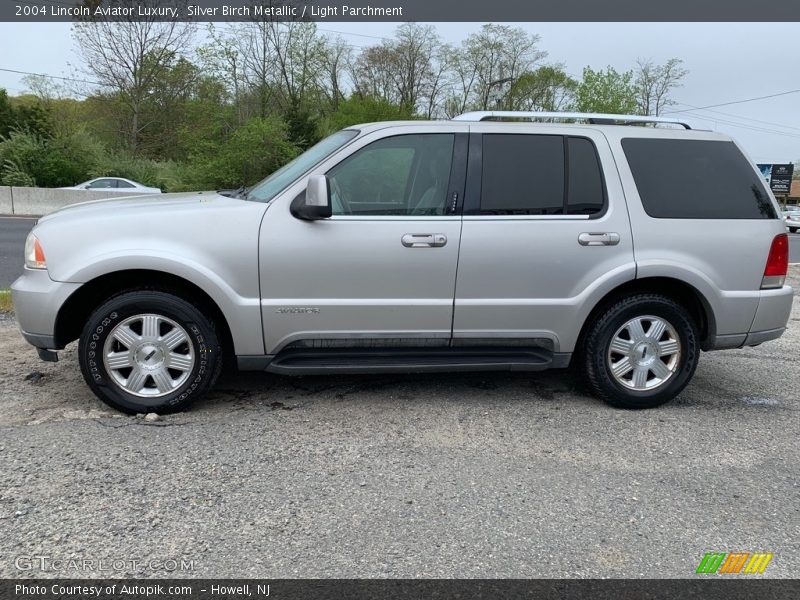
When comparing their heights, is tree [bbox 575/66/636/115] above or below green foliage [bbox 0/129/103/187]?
above

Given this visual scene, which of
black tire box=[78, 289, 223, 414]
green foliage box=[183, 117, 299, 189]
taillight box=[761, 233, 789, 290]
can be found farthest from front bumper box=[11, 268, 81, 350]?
green foliage box=[183, 117, 299, 189]

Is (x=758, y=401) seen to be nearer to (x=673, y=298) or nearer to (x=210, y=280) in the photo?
(x=673, y=298)

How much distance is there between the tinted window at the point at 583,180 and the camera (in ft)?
13.7

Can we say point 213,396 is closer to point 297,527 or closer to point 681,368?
point 297,527

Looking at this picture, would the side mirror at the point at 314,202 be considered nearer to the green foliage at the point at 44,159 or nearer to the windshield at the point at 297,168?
the windshield at the point at 297,168

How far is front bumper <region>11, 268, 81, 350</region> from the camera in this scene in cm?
372

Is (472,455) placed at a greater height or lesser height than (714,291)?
lesser

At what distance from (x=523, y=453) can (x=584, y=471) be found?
360 mm

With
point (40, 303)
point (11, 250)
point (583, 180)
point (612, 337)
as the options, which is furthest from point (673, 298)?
point (11, 250)

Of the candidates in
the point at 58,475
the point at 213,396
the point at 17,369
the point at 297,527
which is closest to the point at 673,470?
the point at 297,527

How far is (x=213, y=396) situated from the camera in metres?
4.32

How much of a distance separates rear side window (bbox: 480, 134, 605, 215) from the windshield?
982mm

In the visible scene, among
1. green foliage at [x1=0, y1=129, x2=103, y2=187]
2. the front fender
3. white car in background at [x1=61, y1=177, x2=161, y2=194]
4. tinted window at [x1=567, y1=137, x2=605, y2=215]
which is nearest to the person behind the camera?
the front fender

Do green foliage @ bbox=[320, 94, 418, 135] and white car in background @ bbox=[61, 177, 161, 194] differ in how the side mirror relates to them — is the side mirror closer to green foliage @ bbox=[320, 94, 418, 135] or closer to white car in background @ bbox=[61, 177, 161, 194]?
white car in background @ bbox=[61, 177, 161, 194]
